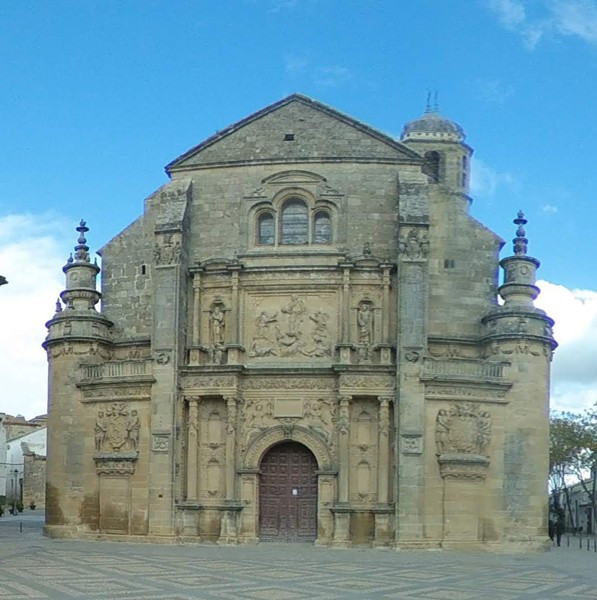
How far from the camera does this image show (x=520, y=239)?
37375mm

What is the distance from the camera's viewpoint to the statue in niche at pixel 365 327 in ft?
116

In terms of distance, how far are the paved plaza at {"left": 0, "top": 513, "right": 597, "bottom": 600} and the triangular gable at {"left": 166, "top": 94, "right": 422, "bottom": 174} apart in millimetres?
13363

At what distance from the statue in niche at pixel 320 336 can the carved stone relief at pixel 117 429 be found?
6.29m

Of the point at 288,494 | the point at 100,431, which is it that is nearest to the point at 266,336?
the point at 288,494

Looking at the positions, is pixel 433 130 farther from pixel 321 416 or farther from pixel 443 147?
pixel 321 416

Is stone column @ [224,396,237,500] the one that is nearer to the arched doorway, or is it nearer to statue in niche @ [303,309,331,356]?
the arched doorway

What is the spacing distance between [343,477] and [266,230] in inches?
356

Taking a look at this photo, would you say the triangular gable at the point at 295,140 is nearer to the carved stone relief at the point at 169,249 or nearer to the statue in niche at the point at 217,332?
the carved stone relief at the point at 169,249

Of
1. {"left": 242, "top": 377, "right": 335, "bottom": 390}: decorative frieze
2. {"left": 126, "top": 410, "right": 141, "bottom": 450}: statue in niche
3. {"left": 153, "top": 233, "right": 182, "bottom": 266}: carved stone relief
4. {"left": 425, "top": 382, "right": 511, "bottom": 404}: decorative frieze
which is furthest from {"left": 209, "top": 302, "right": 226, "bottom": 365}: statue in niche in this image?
{"left": 425, "top": 382, "right": 511, "bottom": 404}: decorative frieze

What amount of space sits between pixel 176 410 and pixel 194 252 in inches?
225

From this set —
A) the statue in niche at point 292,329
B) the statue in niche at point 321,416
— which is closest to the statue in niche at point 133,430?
the statue in niche at point 292,329

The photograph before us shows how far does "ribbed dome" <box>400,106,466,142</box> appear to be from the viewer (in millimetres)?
48656

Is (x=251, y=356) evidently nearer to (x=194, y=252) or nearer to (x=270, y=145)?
(x=194, y=252)

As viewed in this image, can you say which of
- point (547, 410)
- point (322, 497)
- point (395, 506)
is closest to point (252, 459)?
point (322, 497)
